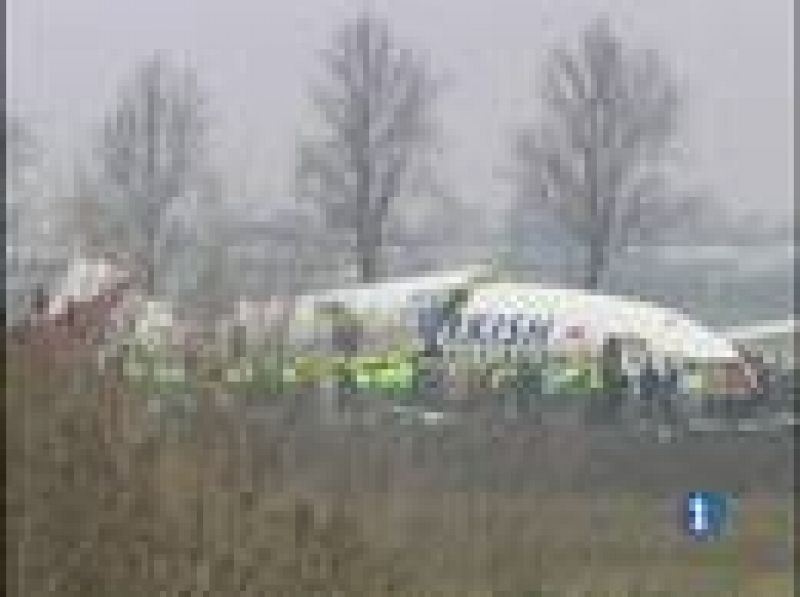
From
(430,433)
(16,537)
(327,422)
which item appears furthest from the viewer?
(430,433)

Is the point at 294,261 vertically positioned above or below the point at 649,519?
above

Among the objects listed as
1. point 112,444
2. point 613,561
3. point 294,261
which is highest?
point 294,261

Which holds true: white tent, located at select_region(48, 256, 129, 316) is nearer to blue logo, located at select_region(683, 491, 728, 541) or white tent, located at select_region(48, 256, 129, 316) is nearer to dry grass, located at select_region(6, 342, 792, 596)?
dry grass, located at select_region(6, 342, 792, 596)

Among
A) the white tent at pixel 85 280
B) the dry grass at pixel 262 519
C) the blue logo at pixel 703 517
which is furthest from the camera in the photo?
the blue logo at pixel 703 517

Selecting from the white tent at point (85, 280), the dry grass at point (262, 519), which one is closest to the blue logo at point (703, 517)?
the dry grass at point (262, 519)

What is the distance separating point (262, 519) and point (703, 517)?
2.82 m

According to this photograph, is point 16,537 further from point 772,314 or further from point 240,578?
point 772,314

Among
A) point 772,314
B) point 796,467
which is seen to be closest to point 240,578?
point 796,467

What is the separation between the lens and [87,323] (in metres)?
6.39

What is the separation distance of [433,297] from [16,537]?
13049 mm

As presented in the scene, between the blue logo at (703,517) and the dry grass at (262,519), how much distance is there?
0.16 metres

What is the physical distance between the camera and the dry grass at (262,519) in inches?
225

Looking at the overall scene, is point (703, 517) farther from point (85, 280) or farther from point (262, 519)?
point (85, 280)

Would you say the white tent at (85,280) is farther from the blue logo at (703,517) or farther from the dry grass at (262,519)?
the blue logo at (703,517)
